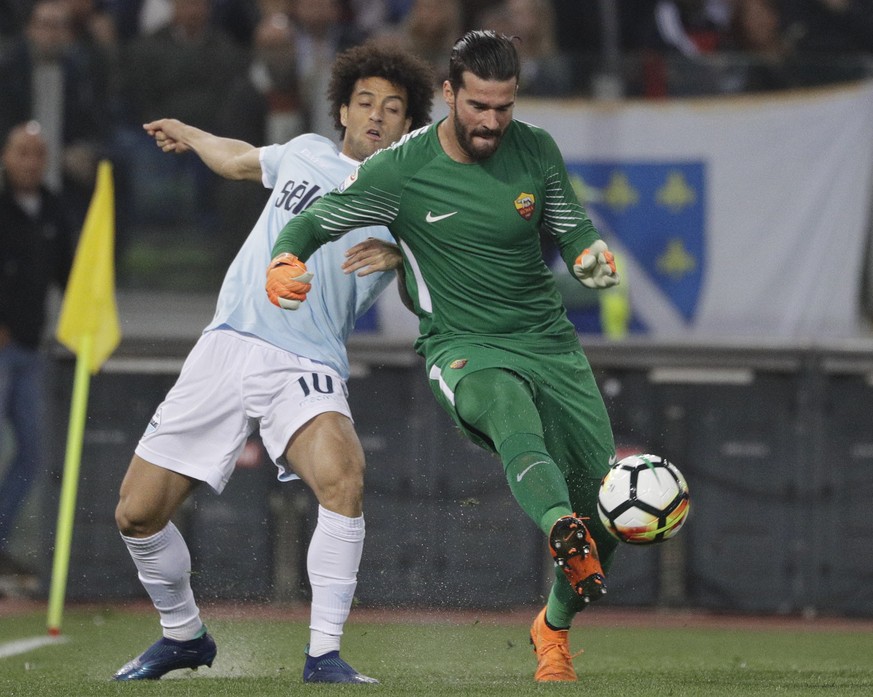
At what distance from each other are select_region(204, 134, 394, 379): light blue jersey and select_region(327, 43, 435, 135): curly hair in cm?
35

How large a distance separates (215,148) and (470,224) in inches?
57.8

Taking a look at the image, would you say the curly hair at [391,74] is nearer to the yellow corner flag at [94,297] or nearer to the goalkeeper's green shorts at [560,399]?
the goalkeeper's green shorts at [560,399]

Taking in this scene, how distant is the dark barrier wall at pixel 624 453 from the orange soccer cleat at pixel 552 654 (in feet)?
11.8

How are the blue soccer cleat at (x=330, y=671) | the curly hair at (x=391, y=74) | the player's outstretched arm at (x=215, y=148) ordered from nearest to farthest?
1. the blue soccer cleat at (x=330, y=671)
2. the curly hair at (x=391, y=74)
3. the player's outstretched arm at (x=215, y=148)

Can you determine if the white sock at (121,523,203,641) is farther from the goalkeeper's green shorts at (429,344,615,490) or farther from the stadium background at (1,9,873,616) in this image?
the stadium background at (1,9,873,616)

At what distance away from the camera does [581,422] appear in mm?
6832

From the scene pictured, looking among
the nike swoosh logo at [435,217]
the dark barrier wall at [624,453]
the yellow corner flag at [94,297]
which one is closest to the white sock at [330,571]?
the nike swoosh logo at [435,217]

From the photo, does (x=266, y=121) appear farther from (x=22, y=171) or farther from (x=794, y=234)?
(x=794, y=234)

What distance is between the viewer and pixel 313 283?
23.2 ft

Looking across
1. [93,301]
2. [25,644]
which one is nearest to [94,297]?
[93,301]

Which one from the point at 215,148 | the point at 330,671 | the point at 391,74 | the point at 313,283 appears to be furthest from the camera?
the point at 215,148

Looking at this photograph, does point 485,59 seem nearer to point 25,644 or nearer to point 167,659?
point 167,659

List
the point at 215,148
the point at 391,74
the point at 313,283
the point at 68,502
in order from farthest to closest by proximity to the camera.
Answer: the point at 68,502 → the point at 215,148 → the point at 391,74 → the point at 313,283

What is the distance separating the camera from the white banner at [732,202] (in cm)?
1169
